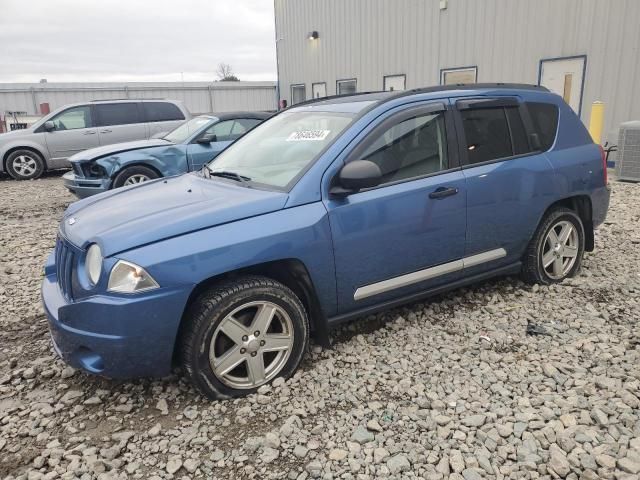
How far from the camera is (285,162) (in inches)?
135

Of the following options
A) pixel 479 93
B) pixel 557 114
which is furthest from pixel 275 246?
pixel 557 114

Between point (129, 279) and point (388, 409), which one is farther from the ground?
point (129, 279)

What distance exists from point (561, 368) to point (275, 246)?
191cm

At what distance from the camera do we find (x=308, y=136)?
3.51 meters

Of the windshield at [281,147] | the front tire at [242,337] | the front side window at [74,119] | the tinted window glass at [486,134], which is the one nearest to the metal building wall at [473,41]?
the tinted window glass at [486,134]

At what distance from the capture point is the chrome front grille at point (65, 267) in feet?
9.33

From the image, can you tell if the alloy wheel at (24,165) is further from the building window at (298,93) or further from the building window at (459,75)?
the building window at (298,93)

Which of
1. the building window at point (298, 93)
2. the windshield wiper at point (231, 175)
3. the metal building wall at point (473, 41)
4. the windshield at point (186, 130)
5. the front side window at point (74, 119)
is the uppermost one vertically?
the metal building wall at point (473, 41)

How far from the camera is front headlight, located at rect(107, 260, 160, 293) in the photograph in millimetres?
2570

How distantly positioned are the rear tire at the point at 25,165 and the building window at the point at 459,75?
9809mm

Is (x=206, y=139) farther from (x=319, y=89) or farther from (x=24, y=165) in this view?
(x=319, y=89)

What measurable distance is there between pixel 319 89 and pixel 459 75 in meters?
7.28

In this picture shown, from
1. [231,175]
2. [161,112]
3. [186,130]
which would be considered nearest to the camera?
[231,175]

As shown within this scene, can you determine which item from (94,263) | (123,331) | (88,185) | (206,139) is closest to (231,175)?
(94,263)
